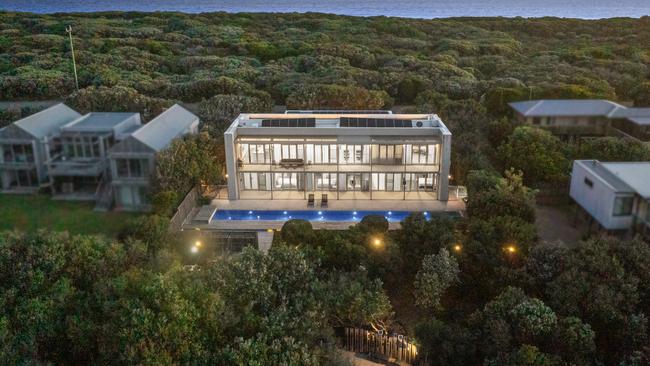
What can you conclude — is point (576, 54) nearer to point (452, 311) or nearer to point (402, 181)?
point (402, 181)

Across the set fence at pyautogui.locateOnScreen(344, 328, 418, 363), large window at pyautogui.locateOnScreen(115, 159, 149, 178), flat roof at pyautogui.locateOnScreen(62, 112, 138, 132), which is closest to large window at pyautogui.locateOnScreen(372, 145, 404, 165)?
large window at pyautogui.locateOnScreen(115, 159, 149, 178)

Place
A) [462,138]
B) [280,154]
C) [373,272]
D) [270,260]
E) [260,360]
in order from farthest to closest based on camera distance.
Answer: [462,138]
[280,154]
[373,272]
[270,260]
[260,360]

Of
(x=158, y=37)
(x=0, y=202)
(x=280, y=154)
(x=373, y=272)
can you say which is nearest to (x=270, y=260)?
(x=373, y=272)

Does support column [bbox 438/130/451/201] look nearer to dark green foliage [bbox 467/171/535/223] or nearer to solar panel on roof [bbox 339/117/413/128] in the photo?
dark green foliage [bbox 467/171/535/223]

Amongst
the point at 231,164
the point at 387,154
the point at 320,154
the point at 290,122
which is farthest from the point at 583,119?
the point at 231,164

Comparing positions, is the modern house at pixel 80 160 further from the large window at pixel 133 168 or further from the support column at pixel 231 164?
the support column at pixel 231 164

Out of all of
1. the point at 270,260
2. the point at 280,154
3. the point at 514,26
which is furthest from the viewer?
the point at 514,26

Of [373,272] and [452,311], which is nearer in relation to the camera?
[452,311]
